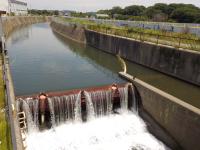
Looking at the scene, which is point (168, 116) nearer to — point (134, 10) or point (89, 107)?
point (89, 107)

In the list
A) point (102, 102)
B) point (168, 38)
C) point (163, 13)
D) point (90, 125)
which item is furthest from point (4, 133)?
point (163, 13)

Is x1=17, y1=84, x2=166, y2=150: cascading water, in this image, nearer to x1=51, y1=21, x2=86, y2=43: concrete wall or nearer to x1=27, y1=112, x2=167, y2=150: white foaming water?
x1=27, y1=112, x2=167, y2=150: white foaming water

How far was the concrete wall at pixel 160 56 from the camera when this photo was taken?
56.4 ft

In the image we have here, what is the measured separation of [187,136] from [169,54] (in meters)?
10.2

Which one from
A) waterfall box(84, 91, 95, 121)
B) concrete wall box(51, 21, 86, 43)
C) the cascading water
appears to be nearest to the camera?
the cascading water

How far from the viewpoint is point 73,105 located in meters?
13.5

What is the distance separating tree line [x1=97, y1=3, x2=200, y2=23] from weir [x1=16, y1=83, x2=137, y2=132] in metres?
59.8

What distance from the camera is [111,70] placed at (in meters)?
22.9

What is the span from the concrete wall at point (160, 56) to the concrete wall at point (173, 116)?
16.6ft

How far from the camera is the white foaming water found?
39.2 ft

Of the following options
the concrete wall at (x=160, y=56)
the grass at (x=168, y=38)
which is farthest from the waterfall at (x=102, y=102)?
the grass at (x=168, y=38)

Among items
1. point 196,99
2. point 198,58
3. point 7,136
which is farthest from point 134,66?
point 7,136

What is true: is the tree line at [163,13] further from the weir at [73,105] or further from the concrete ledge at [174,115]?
the concrete ledge at [174,115]

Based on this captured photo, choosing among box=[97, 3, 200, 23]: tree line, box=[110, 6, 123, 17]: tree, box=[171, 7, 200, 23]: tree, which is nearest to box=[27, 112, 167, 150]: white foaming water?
box=[97, 3, 200, 23]: tree line
